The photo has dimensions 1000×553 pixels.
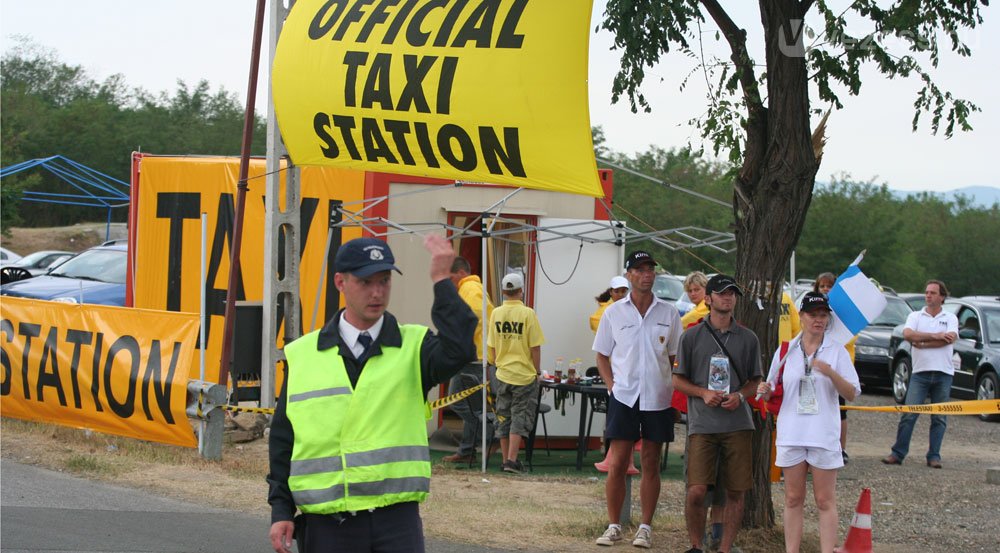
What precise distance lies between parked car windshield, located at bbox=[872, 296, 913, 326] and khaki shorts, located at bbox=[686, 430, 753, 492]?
16434 millimetres

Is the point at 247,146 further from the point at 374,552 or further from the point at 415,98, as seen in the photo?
the point at 374,552

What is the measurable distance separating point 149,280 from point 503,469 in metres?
6.30

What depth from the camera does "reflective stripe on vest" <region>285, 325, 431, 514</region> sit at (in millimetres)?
4340

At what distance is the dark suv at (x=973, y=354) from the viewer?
59.4ft

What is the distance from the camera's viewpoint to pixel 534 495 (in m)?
10.6

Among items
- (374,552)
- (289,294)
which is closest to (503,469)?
(289,294)

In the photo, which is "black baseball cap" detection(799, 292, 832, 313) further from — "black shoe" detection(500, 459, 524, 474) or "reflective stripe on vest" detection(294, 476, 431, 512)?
"black shoe" detection(500, 459, 524, 474)

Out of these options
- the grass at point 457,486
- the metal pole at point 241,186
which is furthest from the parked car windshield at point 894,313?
the metal pole at point 241,186

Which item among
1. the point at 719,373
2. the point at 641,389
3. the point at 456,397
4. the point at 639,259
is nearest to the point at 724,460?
the point at 719,373

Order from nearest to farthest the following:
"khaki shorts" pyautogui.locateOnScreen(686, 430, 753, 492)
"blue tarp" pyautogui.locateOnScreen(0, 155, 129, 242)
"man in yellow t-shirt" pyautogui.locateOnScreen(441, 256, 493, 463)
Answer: "khaki shorts" pyautogui.locateOnScreen(686, 430, 753, 492) < "man in yellow t-shirt" pyautogui.locateOnScreen(441, 256, 493, 463) < "blue tarp" pyautogui.locateOnScreen(0, 155, 129, 242)

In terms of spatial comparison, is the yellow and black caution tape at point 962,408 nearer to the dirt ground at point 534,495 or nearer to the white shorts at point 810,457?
the dirt ground at point 534,495

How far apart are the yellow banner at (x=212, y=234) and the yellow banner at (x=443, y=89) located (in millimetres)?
4630

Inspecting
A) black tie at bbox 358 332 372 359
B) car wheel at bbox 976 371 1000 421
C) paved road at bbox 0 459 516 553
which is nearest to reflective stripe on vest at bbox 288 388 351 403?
black tie at bbox 358 332 372 359

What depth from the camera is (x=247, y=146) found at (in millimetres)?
12188
